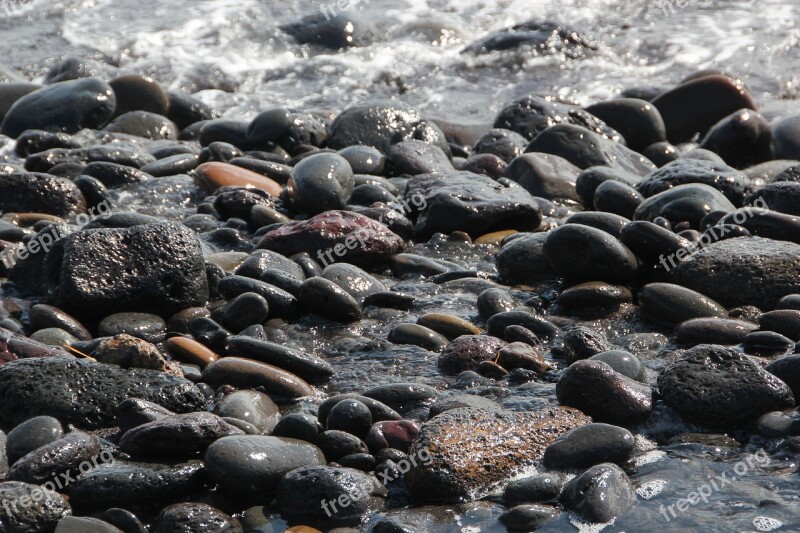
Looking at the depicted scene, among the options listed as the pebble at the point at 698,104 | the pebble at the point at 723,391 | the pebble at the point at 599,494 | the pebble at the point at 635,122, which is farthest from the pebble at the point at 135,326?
the pebble at the point at 698,104

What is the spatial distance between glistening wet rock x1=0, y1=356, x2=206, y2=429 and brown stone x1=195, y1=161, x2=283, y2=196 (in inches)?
125

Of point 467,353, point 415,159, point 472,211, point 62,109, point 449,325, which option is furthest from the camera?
point 62,109

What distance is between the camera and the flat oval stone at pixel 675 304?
539 cm

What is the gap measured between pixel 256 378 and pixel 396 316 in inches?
46.3

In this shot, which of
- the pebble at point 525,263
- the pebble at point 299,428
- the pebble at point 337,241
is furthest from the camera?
the pebble at point 337,241

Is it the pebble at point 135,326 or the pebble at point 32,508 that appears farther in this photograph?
the pebble at point 135,326

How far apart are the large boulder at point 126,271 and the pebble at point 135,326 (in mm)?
81

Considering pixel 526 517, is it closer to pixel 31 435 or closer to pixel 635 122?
pixel 31 435

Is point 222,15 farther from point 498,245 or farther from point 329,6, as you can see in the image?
point 498,245

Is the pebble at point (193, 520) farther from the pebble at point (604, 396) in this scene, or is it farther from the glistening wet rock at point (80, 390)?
the pebble at point (604, 396)

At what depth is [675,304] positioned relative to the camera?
17.8 feet

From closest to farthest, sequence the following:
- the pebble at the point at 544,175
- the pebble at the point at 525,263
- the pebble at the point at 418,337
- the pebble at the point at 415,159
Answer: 1. the pebble at the point at 418,337
2. the pebble at the point at 525,263
3. the pebble at the point at 544,175
4. the pebble at the point at 415,159
